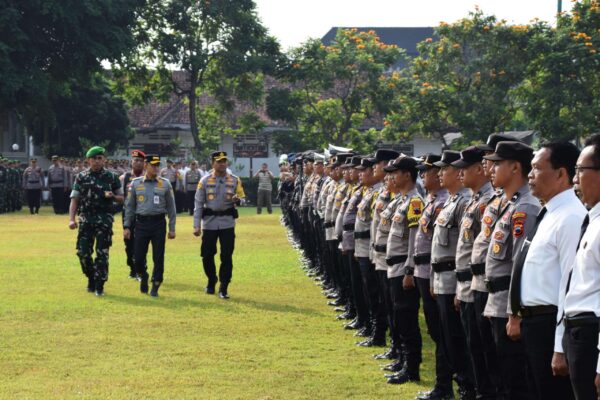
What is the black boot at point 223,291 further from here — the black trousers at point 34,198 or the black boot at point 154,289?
the black trousers at point 34,198

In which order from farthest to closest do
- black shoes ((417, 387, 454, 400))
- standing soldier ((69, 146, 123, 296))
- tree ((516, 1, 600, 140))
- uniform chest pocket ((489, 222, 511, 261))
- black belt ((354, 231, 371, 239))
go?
tree ((516, 1, 600, 140))
standing soldier ((69, 146, 123, 296))
black belt ((354, 231, 371, 239))
black shoes ((417, 387, 454, 400))
uniform chest pocket ((489, 222, 511, 261))

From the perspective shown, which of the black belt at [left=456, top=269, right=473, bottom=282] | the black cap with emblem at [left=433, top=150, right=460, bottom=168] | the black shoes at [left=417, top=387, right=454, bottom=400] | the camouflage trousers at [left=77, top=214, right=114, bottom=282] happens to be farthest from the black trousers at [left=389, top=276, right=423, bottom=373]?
the camouflage trousers at [left=77, top=214, right=114, bottom=282]

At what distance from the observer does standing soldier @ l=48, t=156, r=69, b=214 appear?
43844 mm

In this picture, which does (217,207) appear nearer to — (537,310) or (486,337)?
(486,337)

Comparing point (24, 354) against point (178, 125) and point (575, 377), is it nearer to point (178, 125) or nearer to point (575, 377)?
point (575, 377)

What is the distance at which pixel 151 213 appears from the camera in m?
17.1

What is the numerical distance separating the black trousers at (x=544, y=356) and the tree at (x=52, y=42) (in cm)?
3976

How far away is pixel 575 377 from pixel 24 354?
7.25 metres

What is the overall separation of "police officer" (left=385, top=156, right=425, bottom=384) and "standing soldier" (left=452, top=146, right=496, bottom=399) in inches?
63.3

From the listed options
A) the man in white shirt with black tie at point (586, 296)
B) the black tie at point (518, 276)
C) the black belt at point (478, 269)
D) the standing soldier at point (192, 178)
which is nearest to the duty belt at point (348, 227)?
the black belt at point (478, 269)

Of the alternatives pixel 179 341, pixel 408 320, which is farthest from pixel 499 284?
pixel 179 341

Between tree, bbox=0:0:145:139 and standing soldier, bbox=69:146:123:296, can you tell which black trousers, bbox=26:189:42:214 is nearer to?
tree, bbox=0:0:145:139

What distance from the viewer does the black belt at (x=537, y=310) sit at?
6.60m

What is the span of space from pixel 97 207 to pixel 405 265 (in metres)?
7.74
